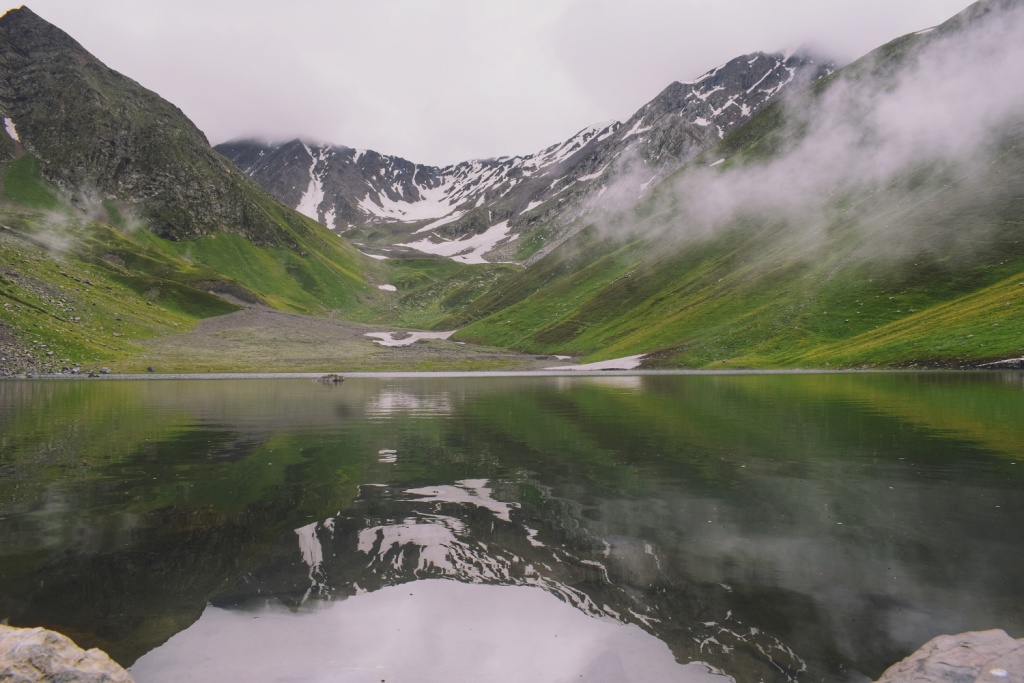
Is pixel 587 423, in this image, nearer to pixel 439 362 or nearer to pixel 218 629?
pixel 218 629

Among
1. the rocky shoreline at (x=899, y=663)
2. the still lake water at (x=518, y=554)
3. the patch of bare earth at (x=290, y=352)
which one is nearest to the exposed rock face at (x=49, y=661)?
the rocky shoreline at (x=899, y=663)

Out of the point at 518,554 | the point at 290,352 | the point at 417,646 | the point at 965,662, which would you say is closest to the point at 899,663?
the point at 965,662

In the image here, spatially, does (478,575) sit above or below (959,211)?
below

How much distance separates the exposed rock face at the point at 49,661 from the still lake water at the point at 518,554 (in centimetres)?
124

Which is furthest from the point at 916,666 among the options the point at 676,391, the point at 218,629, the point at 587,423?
the point at 676,391

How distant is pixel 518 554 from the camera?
581 inches

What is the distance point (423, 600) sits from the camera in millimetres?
12328

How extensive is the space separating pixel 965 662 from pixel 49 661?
12.6 meters

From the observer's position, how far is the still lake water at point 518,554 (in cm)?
1016

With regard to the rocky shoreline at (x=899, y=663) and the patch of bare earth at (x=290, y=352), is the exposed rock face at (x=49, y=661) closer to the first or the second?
the rocky shoreline at (x=899, y=663)

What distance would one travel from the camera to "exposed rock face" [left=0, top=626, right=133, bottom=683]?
8.02 m

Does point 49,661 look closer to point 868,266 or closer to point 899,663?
point 899,663

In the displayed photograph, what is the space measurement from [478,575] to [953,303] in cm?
11890

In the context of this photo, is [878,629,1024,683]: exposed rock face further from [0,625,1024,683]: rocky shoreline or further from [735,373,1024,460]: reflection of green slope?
[735,373,1024,460]: reflection of green slope
